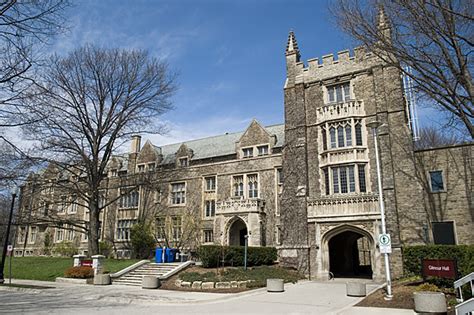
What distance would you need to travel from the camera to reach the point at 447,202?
790 inches

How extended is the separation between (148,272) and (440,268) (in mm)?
14651

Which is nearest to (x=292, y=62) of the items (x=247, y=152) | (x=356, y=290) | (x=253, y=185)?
(x=247, y=152)

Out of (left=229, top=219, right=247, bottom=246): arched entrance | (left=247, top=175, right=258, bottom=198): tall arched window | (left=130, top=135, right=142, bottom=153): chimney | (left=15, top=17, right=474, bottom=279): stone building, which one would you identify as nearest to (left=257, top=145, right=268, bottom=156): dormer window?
(left=15, top=17, right=474, bottom=279): stone building

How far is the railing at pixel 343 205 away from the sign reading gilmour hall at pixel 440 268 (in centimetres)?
632

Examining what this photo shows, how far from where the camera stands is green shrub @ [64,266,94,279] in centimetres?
2114

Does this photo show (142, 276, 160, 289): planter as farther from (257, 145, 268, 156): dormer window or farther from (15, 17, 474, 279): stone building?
(257, 145, 268, 156): dormer window

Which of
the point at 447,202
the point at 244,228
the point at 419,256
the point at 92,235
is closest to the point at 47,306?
the point at 92,235

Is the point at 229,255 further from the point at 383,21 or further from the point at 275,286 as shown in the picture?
the point at 383,21

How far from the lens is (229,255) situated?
20.5 metres

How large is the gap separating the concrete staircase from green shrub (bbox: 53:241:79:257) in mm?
17664

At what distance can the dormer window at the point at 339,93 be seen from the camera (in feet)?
76.5

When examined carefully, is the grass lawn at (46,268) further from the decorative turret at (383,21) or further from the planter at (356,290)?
the decorative turret at (383,21)

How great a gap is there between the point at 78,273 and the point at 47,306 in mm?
9939

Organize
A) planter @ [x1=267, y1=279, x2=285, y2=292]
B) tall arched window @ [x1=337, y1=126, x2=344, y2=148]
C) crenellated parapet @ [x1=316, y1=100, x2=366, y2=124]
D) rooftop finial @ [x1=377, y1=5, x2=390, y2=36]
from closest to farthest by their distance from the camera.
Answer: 1. rooftop finial @ [x1=377, y1=5, x2=390, y2=36]
2. planter @ [x1=267, y1=279, x2=285, y2=292]
3. crenellated parapet @ [x1=316, y1=100, x2=366, y2=124]
4. tall arched window @ [x1=337, y1=126, x2=344, y2=148]
